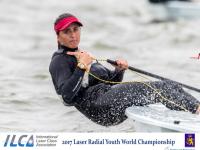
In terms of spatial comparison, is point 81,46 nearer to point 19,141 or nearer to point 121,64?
point 121,64

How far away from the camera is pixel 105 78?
296 inches

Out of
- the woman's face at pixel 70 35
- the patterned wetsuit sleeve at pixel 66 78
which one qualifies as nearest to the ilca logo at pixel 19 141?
the patterned wetsuit sleeve at pixel 66 78

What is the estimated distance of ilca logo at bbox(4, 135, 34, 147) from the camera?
6105mm

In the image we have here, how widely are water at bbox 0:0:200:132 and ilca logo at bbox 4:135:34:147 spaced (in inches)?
84.7

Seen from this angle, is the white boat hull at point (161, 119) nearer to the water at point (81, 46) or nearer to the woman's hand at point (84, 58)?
the woman's hand at point (84, 58)

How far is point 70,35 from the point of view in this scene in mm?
7234

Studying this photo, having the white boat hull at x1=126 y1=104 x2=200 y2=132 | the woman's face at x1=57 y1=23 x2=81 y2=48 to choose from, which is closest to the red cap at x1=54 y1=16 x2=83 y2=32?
the woman's face at x1=57 y1=23 x2=81 y2=48

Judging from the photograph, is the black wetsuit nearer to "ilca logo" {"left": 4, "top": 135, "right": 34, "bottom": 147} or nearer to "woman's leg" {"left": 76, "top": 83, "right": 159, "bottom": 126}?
"woman's leg" {"left": 76, "top": 83, "right": 159, "bottom": 126}

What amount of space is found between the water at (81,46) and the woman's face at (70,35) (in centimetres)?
139

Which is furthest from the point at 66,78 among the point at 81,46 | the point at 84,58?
the point at 81,46

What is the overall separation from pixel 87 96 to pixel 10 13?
13168 mm

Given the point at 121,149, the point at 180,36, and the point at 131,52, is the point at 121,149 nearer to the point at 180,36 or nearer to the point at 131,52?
the point at 131,52

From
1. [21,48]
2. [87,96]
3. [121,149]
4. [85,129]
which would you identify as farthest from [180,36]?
[121,149]

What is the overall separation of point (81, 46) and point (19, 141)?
8.93m
